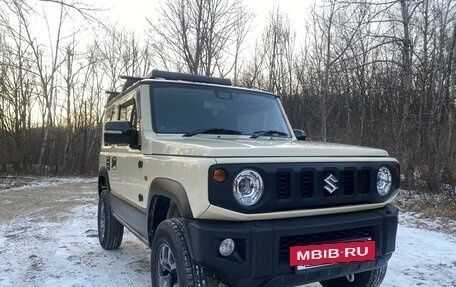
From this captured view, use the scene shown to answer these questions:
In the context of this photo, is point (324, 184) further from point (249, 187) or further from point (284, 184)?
point (249, 187)

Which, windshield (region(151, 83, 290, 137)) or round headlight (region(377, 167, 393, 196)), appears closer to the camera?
round headlight (region(377, 167, 393, 196))

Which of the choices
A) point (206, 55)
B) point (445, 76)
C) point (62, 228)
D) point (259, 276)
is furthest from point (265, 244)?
point (206, 55)

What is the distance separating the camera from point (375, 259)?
2.91 meters

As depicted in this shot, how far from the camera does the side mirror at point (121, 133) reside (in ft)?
12.1

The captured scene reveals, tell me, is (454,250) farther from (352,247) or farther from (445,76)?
(445,76)

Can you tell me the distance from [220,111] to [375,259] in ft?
6.59

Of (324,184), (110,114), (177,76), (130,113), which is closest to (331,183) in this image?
(324,184)

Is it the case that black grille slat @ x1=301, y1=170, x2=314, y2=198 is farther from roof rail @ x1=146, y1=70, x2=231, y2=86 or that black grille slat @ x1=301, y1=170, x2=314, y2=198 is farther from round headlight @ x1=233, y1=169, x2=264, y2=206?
roof rail @ x1=146, y1=70, x2=231, y2=86

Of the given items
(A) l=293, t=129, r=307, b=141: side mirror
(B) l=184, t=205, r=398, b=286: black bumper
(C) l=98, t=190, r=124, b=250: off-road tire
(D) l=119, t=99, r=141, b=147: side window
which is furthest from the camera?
(C) l=98, t=190, r=124, b=250: off-road tire

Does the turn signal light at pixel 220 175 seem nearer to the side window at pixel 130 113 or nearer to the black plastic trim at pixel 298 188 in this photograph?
the black plastic trim at pixel 298 188

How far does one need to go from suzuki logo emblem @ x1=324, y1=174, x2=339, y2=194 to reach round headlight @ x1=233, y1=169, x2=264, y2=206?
527 millimetres

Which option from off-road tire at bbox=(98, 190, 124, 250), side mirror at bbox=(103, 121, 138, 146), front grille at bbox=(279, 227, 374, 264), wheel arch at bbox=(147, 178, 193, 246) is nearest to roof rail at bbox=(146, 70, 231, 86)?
side mirror at bbox=(103, 121, 138, 146)

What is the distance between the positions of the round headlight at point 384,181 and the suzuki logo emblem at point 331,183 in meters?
0.48

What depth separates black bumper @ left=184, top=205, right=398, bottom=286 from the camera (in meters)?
2.45
